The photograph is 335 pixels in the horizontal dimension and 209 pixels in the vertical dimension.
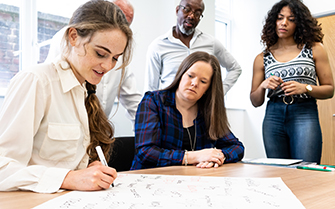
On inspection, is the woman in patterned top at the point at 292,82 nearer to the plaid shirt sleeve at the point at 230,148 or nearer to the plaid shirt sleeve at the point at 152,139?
the plaid shirt sleeve at the point at 230,148

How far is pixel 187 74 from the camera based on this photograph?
174 cm

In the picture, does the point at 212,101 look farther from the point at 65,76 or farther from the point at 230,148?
the point at 65,76

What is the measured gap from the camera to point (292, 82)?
6.05 feet

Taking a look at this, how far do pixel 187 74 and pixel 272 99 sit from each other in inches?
23.9

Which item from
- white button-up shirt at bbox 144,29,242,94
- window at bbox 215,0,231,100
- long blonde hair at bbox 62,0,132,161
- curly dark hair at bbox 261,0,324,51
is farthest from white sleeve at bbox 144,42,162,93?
window at bbox 215,0,231,100

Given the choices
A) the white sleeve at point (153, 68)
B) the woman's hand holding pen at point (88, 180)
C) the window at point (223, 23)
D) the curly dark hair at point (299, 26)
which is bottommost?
the woman's hand holding pen at point (88, 180)

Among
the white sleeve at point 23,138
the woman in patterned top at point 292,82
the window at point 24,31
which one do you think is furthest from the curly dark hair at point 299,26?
the window at point 24,31

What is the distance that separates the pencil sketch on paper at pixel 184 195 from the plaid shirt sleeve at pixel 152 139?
16.8 inches

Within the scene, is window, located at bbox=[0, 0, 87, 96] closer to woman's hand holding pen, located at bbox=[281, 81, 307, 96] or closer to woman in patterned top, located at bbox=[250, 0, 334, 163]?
woman in patterned top, located at bbox=[250, 0, 334, 163]

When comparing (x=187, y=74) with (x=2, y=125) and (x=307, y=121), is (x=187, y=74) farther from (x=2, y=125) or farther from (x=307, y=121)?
(x=2, y=125)

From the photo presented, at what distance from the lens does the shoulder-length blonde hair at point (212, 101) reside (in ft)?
5.57

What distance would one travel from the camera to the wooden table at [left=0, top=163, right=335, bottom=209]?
2.35ft

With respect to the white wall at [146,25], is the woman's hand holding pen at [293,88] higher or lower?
lower

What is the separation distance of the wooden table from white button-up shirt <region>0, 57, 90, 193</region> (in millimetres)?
60
